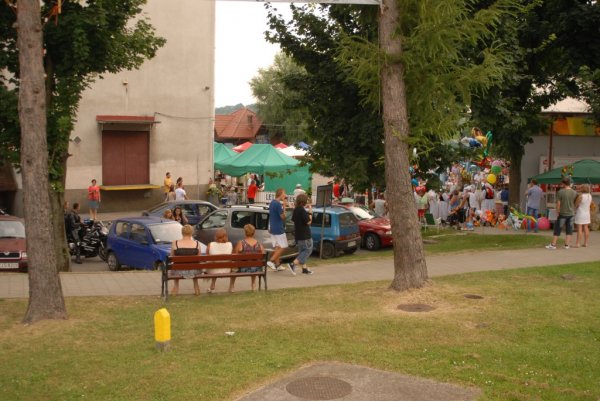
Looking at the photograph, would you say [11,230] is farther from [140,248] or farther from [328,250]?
[328,250]

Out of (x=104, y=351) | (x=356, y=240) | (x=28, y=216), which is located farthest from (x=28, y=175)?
(x=356, y=240)

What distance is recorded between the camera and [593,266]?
1410 centimetres

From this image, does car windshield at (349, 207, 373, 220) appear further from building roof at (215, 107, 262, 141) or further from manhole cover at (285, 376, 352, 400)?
building roof at (215, 107, 262, 141)

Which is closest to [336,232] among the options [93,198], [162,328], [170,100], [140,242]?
[140,242]

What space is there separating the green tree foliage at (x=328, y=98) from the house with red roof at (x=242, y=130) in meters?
47.9

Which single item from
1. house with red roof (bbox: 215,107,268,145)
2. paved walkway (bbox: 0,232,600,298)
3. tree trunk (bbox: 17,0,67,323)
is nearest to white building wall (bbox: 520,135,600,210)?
paved walkway (bbox: 0,232,600,298)

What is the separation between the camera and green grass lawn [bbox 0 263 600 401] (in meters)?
7.12

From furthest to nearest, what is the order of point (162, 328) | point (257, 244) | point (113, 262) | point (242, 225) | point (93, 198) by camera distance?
1. point (93, 198)
2. point (242, 225)
3. point (113, 262)
4. point (257, 244)
5. point (162, 328)

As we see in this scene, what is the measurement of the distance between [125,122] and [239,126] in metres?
38.5

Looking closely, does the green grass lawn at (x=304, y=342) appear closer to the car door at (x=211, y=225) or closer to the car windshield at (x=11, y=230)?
the car windshield at (x=11, y=230)

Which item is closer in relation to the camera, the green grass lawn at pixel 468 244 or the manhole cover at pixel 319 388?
the manhole cover at pixel 319 388

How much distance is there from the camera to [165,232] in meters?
17.0

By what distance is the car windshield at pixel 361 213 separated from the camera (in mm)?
22453

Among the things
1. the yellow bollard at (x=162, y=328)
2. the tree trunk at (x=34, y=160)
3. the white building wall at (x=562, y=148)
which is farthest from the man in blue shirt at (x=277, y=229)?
the white building wall at (x=562, y=148)
